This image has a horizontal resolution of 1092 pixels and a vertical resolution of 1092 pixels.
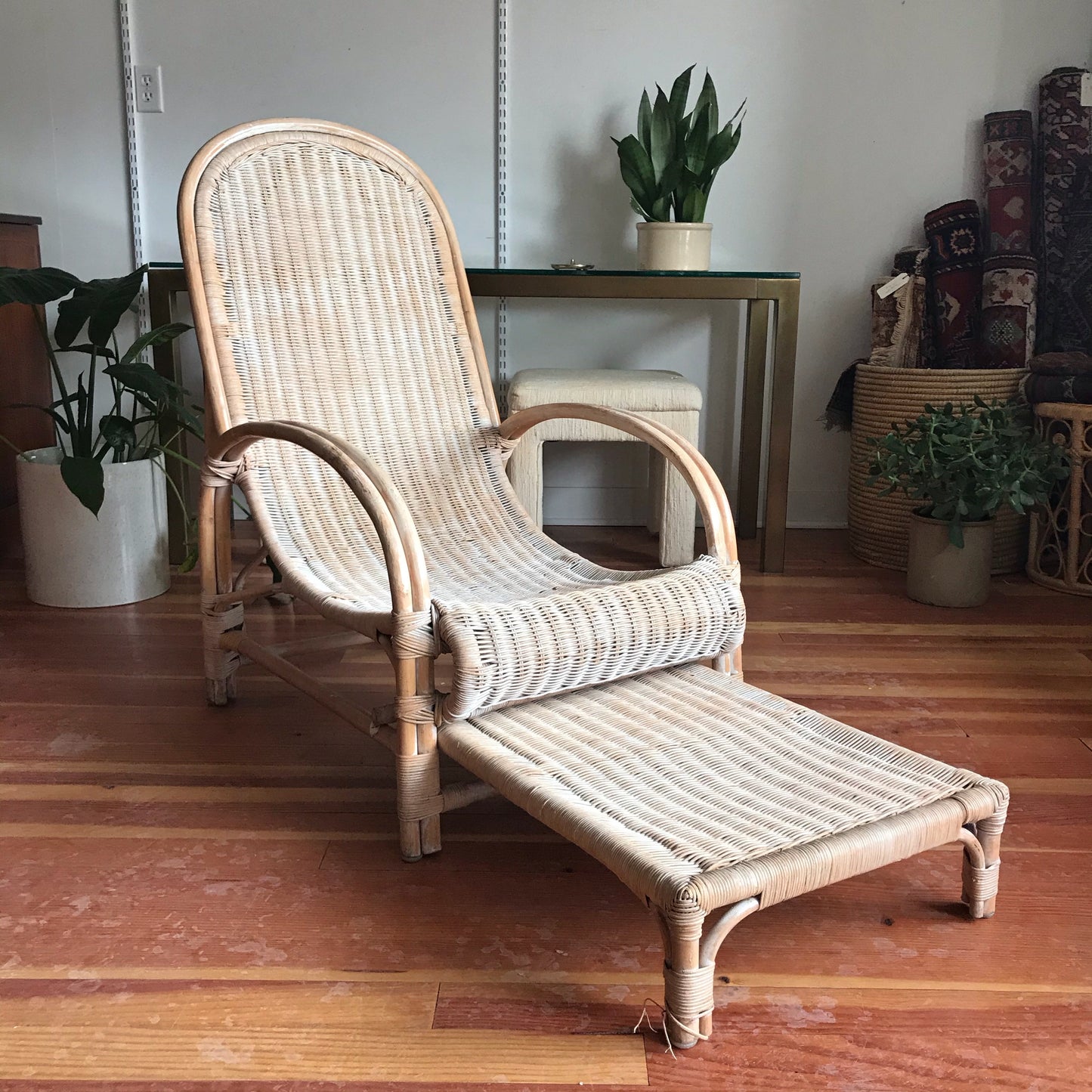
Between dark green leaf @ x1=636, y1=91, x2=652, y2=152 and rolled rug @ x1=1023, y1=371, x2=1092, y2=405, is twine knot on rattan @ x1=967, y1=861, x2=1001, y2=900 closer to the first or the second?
rolled rug @ x1=1023, y1=371, x2=1092, y2=405

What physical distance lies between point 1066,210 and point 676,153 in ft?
3.34

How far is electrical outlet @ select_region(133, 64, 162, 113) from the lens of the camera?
2986 millimetres

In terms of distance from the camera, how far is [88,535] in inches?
98.1

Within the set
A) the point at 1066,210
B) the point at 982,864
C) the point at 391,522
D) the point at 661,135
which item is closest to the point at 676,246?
the point at 661,135

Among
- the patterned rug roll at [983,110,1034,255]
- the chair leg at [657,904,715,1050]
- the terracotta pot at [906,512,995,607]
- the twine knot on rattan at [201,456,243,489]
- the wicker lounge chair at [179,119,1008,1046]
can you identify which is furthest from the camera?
the patterned rug roll at [983,110,1034,255]

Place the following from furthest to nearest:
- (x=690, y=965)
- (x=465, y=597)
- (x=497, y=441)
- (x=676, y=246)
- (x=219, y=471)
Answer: (x=676, y=246)
(x=497, y=441)
(x=219, y=471)
(x=465, y=597)
(x=690, y=965)

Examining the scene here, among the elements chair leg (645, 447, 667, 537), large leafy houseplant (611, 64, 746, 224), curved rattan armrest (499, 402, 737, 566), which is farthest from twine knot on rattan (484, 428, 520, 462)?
large leafy houseplant (611, 64, 746, 224)

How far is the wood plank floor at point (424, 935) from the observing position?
1124 millimetres

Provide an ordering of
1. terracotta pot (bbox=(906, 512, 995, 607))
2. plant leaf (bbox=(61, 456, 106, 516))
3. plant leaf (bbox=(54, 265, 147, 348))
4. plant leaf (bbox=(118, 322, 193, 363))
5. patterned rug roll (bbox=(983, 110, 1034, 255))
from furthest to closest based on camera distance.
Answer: patterned rug roll (bbox=(983, 110, 1034, 255)) < terracotta pot (bbox=(906, 512, 995, 607)) < plant leaf (bbox=(118, 322, 193, 363)) < plant leaf (bbox=(54, 265, 147, 348)) < plant leaf (bbox=(61, 456, 106, 516))

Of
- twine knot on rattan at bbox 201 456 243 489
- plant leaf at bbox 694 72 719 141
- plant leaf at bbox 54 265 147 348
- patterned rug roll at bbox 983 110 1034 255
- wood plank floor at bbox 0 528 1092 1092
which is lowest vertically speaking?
wood plank floor at bbox 0 528 1092 1092

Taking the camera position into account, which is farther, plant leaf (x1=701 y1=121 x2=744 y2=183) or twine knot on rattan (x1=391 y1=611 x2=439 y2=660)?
plant leaf (x1=701 y1=121 x2=744 y2=183)

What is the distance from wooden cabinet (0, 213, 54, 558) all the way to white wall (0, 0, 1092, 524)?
0.22 metres

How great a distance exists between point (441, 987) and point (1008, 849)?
79 centimetres

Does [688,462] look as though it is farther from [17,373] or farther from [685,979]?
[17,373]
